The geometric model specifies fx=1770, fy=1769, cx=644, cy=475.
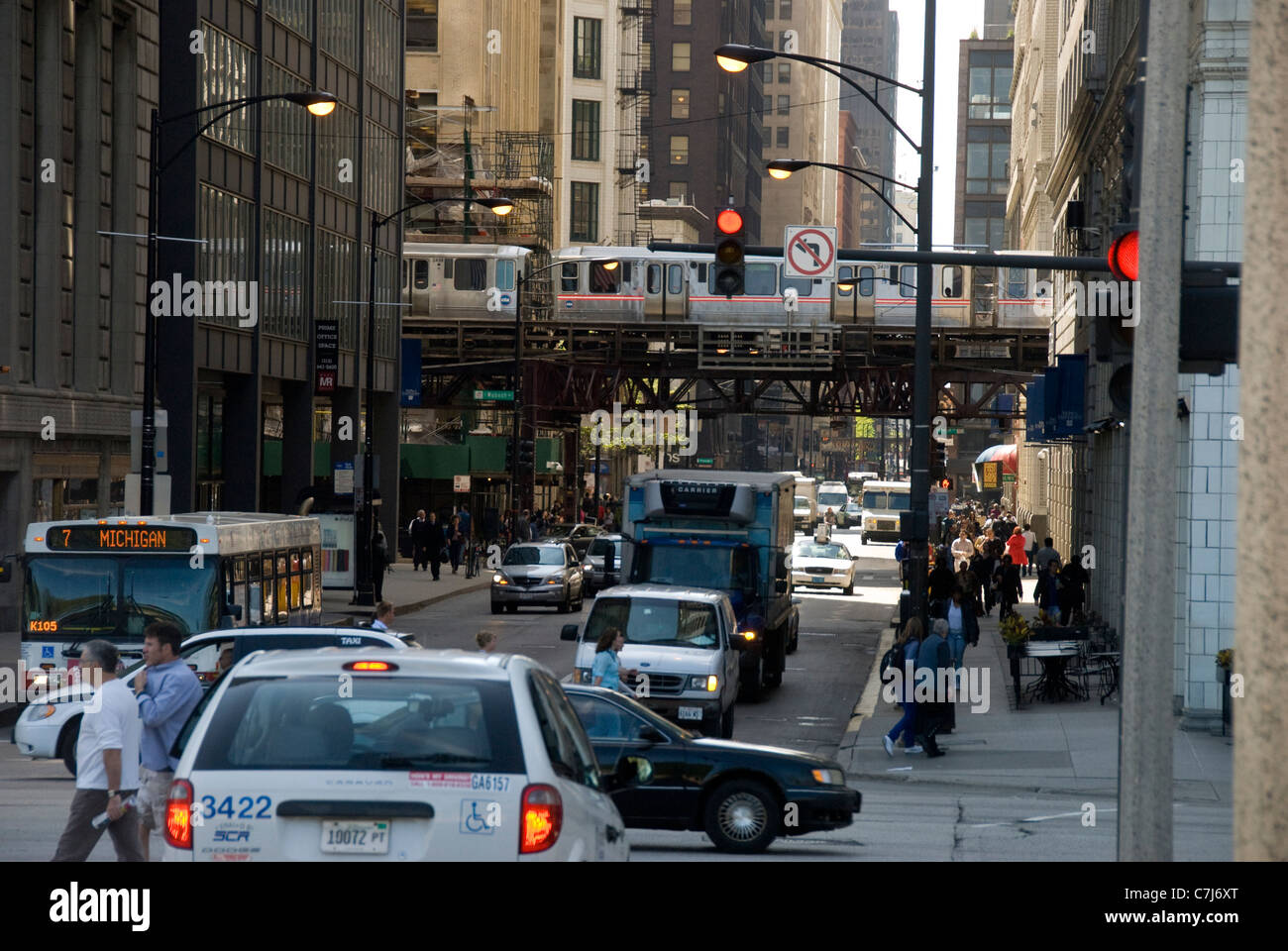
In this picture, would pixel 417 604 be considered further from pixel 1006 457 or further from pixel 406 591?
pixel 1006 457

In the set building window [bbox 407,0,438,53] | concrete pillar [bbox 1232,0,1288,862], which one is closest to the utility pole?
concrete pillar [bbox 1232,0,1288,862]

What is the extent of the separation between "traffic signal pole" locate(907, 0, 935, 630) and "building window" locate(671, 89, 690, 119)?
12244 centimetres

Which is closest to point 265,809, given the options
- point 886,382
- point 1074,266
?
point 1074,266

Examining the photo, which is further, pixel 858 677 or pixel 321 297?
pixel 321 297

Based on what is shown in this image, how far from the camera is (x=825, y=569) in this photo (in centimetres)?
4950

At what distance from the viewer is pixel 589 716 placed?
1341 cm

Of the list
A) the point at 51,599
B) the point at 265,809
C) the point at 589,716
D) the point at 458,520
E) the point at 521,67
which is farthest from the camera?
the point at 521,67

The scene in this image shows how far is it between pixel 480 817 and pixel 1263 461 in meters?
3.29

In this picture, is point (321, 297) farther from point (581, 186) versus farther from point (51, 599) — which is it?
point (581, 186)

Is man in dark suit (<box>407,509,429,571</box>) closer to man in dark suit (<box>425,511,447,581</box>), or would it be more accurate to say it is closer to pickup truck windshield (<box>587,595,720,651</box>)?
man in dark suit (<box>425,511,447,581</box>)

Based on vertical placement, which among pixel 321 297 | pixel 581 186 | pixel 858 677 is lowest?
pixel 858 677

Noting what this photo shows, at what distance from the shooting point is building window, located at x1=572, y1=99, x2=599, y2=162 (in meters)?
105

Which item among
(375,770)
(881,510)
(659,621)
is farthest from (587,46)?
(375,770)
